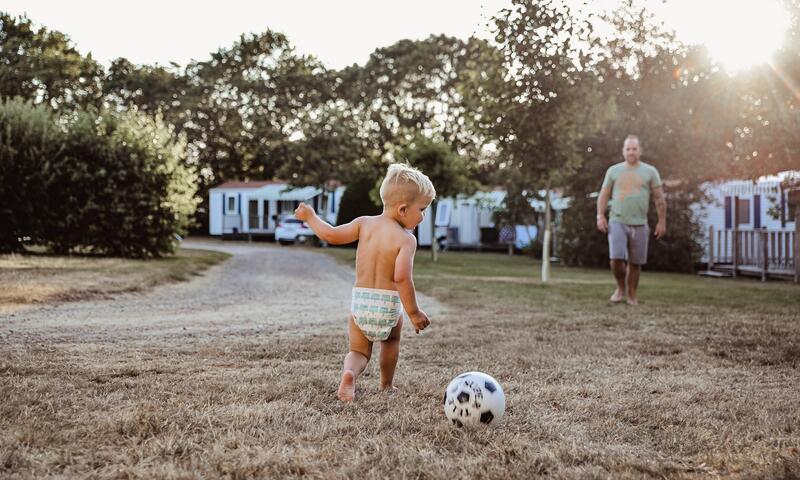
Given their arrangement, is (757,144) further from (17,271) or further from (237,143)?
(237,143)

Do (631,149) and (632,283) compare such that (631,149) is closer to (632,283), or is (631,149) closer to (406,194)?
(632,283)

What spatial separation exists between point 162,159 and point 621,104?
40.3ft

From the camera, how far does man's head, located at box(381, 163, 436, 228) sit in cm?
391

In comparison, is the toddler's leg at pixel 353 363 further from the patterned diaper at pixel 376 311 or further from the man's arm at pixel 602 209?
the man's arm at pixel 602 209

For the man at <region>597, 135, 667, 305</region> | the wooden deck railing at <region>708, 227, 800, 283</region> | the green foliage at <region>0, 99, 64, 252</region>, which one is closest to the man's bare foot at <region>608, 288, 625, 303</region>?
the man at <region>597, 135, 667, 305</region>

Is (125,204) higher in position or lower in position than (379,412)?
higher

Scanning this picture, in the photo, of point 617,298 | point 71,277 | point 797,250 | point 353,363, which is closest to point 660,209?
point 617,298

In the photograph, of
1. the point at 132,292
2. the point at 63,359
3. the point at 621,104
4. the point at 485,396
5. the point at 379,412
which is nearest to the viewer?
the point at 485,396

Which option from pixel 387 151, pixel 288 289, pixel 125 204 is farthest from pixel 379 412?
pixel 387 151

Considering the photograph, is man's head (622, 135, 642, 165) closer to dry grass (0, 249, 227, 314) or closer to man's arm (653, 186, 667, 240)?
man's arm (653, 186, 667, 240)

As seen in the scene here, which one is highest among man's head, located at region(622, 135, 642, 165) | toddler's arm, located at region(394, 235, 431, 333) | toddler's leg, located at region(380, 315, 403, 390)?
man's head, located at region(622, 135, 642, 165)

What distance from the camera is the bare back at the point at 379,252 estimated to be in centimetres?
392

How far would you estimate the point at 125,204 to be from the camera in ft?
55.0

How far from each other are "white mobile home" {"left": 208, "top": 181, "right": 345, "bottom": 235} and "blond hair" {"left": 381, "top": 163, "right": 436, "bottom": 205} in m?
37.0
